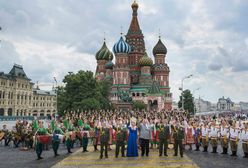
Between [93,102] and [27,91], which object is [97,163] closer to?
[93,102]

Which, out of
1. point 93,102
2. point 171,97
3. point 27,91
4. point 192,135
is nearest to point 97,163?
point 192,135

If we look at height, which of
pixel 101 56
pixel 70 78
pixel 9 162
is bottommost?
pixel 9 162

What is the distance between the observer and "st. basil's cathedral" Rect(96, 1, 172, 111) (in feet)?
263

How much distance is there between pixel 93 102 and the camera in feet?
168

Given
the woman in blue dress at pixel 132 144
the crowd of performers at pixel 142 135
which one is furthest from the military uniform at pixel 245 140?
the woman in blue dress at pixel 132 144

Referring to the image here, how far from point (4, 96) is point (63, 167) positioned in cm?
8333

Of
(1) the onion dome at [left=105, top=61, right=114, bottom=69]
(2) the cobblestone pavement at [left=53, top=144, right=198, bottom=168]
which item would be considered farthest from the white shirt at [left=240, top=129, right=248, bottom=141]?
(1) the onion dome at [left=105, top=61, right=114, bottom=69]

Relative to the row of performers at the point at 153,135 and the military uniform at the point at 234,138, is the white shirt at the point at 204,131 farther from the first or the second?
the military uniform at the point at 234,138

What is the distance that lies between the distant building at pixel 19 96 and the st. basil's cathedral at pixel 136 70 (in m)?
23.6

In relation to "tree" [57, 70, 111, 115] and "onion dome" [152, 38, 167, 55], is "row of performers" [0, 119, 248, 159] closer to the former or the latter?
"tree" [57, 70, 111, 115]

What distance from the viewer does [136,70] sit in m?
88.2

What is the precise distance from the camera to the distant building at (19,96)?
88.8 metres

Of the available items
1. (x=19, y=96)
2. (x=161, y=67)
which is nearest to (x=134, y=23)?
(x=161, y=67)

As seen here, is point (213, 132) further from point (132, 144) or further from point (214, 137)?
point (132, 144)
